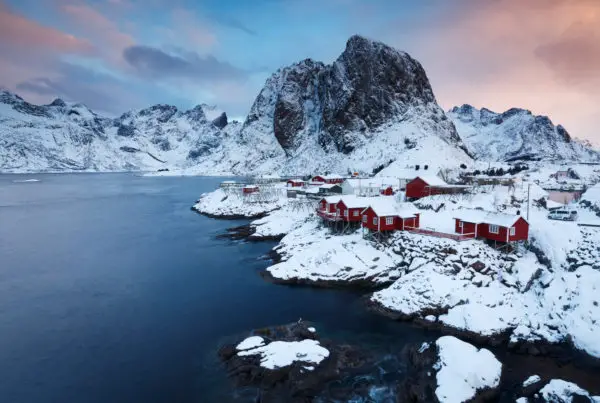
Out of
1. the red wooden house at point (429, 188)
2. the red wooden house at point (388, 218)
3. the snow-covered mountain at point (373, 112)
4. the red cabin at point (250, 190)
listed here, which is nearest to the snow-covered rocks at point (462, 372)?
the red wooden house at point (388, 218)

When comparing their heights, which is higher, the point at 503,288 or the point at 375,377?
the point at 503,288

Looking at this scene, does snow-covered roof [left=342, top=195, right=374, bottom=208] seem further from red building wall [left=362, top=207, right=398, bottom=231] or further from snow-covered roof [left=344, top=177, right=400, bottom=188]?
snow-covered roof [left=344, top=177, right=400, bottom=188]

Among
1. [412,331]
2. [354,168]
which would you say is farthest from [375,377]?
[354,168]

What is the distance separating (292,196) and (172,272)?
144 ft

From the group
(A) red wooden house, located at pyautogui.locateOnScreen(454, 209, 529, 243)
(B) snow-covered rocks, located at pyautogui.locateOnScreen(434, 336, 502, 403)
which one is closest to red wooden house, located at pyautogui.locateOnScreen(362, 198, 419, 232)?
(A) red wooden house, located at pyautogui.locateOnScreen(454, 209, 529, 243)

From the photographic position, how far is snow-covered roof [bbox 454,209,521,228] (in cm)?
3534

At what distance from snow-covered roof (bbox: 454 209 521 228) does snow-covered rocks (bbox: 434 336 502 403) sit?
17327mm

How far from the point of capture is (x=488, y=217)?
123 feet

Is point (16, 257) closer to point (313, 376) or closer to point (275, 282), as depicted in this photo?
point (275, 282)

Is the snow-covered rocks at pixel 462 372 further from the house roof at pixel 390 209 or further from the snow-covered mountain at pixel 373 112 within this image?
the snow-covered mountain at pixel 373 112

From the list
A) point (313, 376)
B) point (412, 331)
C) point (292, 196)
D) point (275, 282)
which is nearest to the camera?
point (313, 376)

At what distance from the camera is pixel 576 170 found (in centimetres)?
12638

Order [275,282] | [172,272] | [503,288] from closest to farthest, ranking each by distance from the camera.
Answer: [503,288] < [275,282] < [172,272]

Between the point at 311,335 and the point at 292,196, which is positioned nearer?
the point at 311,335
